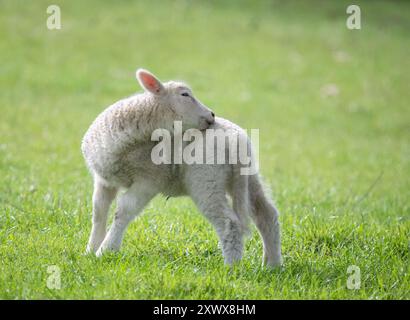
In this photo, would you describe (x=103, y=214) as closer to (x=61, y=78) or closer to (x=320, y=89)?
A: (x=61, y=78)

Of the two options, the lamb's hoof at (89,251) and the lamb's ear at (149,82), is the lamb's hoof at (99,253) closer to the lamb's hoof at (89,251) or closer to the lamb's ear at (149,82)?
the lamb's hoof at (89,251)

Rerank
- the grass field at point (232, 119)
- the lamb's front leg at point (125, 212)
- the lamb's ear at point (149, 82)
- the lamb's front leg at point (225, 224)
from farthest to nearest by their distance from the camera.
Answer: the lamb's ear at point (149, 82) < the lamb's front leg at point (125, 212) < the lamb's front leg at point (225, 224) < the grass field at point (232, 119)

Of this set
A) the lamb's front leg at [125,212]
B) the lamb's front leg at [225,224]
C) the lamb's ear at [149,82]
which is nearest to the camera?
the lamb's front leg at [225,224]

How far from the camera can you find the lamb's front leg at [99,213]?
518 cm

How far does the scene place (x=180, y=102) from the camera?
5.20 m

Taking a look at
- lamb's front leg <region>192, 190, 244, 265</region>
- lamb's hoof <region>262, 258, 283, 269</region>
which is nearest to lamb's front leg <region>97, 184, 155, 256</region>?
lamb's front leg <region>192, 190, 244, 265</region>

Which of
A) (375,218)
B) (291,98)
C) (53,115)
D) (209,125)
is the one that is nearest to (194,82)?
(291,98)

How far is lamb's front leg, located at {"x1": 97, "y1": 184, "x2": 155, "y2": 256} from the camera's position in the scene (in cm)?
488

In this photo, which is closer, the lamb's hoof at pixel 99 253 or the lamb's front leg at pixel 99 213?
the lamb's hoof at pixel 99 253

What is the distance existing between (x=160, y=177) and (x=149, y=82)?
760mm

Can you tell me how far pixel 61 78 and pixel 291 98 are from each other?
5509 mm

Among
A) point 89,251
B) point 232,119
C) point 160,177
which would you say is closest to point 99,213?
point 89,251

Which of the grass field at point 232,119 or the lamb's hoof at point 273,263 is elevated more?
the grass field at point 232,119

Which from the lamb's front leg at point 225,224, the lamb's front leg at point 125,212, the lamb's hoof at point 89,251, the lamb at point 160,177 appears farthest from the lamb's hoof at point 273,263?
the lamb's hoof at point 89,251
